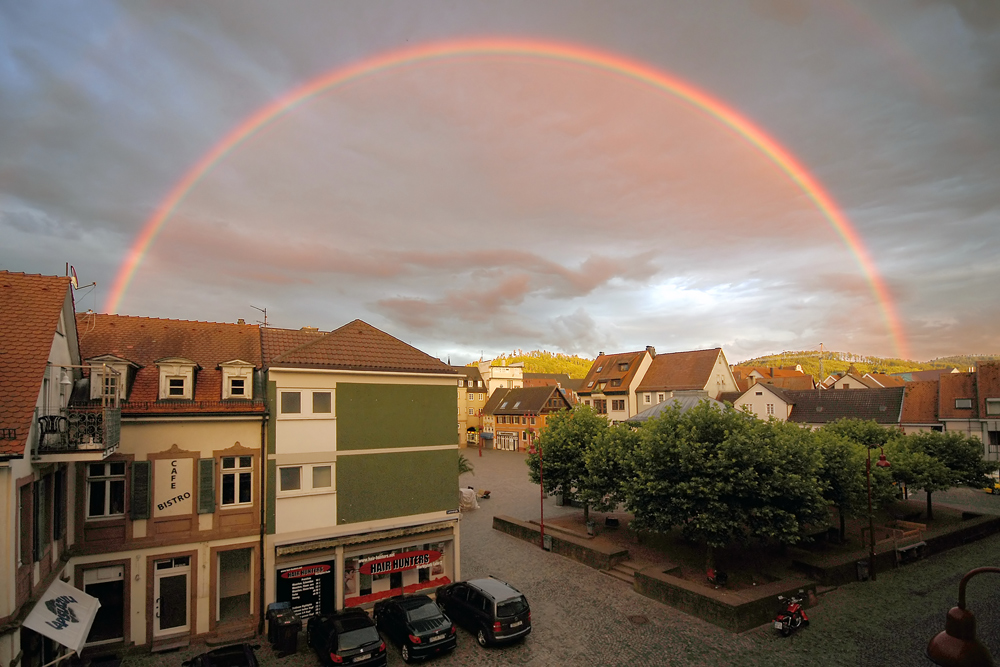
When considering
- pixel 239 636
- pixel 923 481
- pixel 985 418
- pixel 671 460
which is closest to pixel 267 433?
pixel 239 636

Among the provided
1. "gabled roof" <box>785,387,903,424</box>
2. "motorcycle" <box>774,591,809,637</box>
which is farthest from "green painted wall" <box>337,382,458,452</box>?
"gabled roof" <box>785,387,903,424</box>

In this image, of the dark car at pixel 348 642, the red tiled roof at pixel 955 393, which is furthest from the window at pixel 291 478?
the red tiled roof at pixel 955 393

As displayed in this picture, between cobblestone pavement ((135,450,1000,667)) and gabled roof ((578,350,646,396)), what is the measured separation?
4572 centimetres

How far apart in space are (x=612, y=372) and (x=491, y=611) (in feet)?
197

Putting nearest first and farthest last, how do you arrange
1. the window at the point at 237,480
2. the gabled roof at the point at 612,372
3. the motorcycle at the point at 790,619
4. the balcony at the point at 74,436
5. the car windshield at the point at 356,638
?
the balcony at the point at 74,436
the car windshield at the point at 356,638
the motorcycle at the point at 790,619
the window at the point at 237,480
the gabled roof at the point at 612,372

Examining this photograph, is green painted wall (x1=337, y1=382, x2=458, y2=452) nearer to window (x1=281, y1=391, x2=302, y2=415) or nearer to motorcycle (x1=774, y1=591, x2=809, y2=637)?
window (x1=281, y1=391, x2=302, y2=415)

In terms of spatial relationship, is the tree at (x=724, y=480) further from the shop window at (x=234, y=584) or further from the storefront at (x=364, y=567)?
the shop window at (x=234, y=584)

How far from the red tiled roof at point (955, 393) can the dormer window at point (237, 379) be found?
55.4m

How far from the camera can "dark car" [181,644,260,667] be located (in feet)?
46.4

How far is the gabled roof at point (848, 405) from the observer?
5309cm

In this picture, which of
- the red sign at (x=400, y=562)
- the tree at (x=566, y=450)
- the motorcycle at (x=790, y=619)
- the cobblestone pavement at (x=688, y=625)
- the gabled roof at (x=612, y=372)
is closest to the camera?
the cobblestone pavement at (x=688, y=625)

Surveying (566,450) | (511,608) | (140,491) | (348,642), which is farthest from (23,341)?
(566,450)

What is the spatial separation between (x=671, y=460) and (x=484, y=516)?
1623 centimetres

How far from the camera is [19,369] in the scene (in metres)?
12.6
